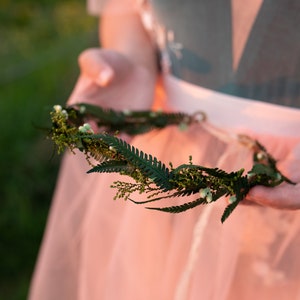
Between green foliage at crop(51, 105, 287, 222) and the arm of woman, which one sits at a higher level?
the arm of woman

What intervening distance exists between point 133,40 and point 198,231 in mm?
437

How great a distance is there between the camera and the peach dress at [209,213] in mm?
787

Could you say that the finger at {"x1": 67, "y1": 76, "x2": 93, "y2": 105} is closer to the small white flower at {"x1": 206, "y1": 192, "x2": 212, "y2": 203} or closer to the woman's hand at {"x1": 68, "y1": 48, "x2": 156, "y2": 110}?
the woman's hand at {"x1": 68, "y1": 48, "x2": 156, "y2": 110}

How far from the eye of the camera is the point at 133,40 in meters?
1.05

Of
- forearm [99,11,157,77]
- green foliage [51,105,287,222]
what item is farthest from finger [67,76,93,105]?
green foliage [51,105,287,222]

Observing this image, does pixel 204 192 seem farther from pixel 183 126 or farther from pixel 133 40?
pixel 133 40

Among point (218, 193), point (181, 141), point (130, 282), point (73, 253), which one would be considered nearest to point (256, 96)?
point (181, 141)

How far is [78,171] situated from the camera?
1072 millimetres

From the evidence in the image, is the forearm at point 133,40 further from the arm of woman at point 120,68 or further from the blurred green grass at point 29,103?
the blurred green grass at point 29,103

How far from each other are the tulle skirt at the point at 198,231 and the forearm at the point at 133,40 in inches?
→ 3.2

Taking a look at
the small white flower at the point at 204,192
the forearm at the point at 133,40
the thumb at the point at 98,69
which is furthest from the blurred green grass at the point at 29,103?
the small white flower at the point at 204,192

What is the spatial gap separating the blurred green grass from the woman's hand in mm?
568

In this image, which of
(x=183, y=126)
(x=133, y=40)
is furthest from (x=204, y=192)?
(x=133, y=40)

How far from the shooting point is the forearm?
1.04m
